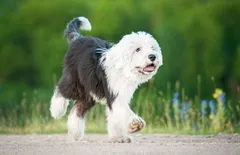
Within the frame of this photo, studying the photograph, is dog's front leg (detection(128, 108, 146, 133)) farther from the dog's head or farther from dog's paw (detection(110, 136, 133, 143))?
the dog's head

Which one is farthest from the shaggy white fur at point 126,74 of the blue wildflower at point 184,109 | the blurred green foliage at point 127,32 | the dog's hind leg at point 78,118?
the blurred green foliage at point 127,32

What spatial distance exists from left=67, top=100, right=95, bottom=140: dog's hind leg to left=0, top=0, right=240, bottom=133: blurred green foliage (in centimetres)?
884

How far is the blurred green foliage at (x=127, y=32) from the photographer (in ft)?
66.2

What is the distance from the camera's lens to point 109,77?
9266 mm

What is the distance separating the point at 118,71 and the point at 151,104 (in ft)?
12.6

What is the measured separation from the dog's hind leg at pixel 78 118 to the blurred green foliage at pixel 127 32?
8.84 metres

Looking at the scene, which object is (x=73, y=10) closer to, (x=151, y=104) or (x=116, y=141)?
(x=151, y=104)

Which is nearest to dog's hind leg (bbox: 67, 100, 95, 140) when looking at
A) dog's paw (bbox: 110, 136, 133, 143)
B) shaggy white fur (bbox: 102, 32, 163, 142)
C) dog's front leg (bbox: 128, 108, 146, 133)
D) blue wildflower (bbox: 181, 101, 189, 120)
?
shaggy white fur (bbox: 102, 32, 163, 142)

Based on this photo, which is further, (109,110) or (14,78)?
(14,78)

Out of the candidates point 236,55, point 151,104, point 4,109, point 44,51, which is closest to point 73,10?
point 44,51

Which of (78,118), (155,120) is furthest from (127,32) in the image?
(78,118)

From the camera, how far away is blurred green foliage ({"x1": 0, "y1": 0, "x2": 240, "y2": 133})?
20172mm

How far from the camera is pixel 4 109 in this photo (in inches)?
618

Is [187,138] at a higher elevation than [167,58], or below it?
below
